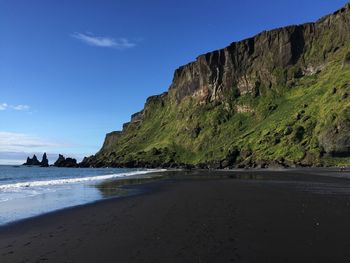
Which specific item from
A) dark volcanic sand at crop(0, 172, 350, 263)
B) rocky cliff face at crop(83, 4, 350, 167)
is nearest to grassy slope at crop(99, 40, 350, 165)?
rocky cliff face at crop(83, 4, 350, 167)

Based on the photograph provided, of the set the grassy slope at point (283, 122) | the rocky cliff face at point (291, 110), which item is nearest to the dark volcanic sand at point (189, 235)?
the grassy slope at point (283, 122)

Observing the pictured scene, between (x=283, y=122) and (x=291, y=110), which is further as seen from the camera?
(x=291, y=110)

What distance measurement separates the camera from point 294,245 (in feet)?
45.2

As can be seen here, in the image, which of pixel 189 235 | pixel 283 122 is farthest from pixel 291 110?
pixel 189 235

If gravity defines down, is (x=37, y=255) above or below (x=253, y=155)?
below

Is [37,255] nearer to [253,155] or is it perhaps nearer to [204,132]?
[253,155]

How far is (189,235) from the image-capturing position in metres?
16.2

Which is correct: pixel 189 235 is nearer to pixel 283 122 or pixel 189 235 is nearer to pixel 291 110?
pixel 283 122

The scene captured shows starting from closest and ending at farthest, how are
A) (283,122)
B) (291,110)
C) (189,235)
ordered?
(189,235), (283,122), (291,110)

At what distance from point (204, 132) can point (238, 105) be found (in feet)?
69.6

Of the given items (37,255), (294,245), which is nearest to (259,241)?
(294,245)

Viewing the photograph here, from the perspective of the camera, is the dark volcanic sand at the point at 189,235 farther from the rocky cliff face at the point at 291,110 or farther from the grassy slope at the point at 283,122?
the rocky cliff face at the point at 291,110

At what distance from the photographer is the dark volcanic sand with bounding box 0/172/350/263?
1291cm

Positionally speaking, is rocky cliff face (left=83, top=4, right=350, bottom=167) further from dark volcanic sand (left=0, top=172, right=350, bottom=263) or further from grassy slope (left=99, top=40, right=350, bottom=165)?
dark volcanic sand (left=0, top=172, right=350, bottom=263)
